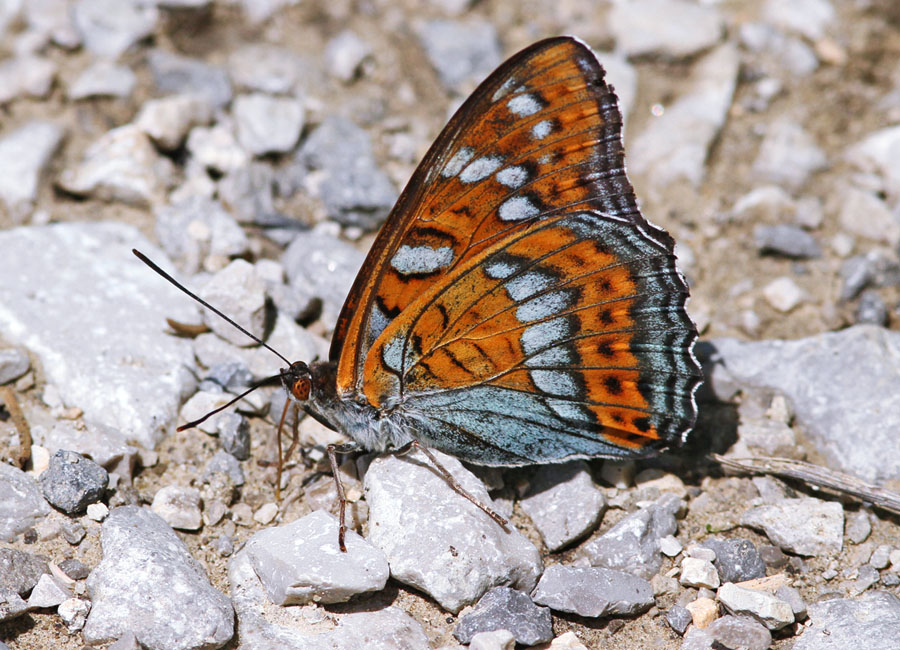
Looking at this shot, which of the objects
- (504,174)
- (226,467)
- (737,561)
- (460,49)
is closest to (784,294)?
(737,561)

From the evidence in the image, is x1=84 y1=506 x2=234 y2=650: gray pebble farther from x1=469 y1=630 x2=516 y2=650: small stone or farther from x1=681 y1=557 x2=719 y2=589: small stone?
x1=681 y1=557 x2=719 y2=589: small stone

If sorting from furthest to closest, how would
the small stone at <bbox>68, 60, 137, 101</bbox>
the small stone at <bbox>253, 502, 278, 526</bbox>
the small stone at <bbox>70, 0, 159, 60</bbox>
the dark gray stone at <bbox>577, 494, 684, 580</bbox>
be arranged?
1. the small stone at <bbox>70, 0, 159, 60</bbox>
2. the small stone at <bbox>68, 60, 137, 101</bbox>
3. the small stone at <bbox>253, 502, 278, 526</bbox>
4. the dark gray stone at <bbox>577, 494, 684, 580</bbox>

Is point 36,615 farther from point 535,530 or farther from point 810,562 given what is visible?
point 810,562

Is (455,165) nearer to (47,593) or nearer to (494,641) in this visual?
(494,641)

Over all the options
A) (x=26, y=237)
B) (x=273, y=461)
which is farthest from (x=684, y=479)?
(x=26, y=237)

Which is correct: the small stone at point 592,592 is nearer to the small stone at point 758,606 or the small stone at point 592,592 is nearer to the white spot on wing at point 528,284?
the small stone at point 758,606

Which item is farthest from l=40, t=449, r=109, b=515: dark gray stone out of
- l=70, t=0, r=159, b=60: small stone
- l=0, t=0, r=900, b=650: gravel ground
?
l=70, t=0, r=159, b=60: small stone

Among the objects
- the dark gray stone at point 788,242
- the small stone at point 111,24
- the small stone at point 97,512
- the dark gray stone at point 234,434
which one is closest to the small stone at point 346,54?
the small stone at point 111,24
